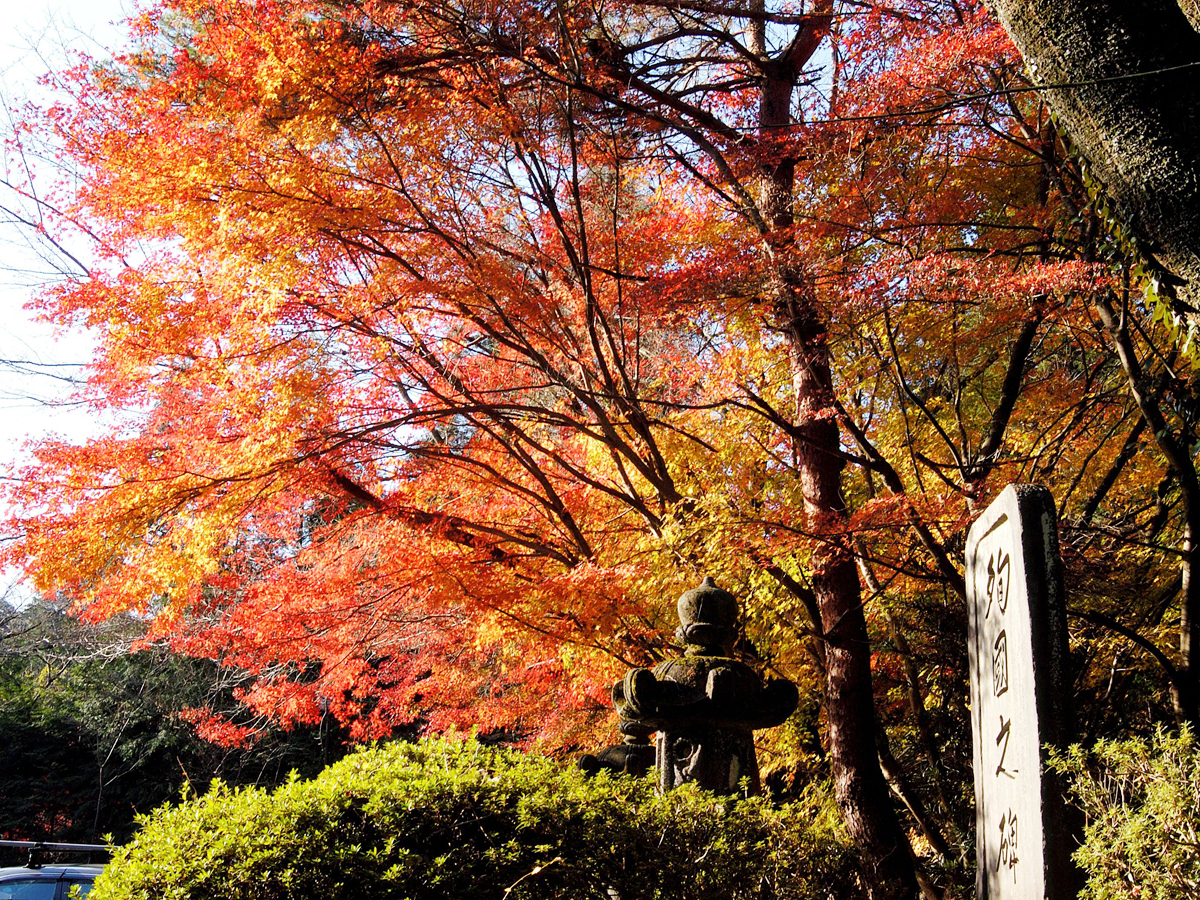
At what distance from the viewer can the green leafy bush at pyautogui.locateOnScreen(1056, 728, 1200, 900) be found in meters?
2.23

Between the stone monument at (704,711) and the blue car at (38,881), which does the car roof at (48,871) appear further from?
the stone monument at (704,711)

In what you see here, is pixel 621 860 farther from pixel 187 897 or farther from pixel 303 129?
pixel 303 129

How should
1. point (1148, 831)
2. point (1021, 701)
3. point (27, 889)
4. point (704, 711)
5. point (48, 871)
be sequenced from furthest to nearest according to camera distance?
point (48, 871), point (27, 889), point (704, 711), point (1021, 701), point (1148, 831)

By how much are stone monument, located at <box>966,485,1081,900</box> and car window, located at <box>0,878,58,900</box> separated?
7.12 m

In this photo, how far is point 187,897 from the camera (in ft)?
9.48

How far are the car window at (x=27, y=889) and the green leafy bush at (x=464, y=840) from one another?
428cm

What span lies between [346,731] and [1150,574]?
14.5m

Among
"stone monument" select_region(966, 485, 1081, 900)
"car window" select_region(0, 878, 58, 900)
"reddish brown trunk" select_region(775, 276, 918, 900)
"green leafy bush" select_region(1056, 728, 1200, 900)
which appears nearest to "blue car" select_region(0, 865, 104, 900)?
"car window" select_region(0, 878, 58, 900)

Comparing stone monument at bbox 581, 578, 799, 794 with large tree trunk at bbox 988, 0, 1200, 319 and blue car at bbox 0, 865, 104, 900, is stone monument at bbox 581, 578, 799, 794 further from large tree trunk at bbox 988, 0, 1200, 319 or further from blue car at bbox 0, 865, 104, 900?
blue car at bbox 0, 865, 104, 900

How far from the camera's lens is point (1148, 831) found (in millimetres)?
2318

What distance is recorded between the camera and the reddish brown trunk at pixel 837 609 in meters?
6.76

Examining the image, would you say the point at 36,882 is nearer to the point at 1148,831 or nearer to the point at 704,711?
the point at 704,711

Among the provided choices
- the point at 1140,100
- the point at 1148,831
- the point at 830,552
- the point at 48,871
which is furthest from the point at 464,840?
the point at 48,871

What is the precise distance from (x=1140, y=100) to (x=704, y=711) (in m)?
3.47
